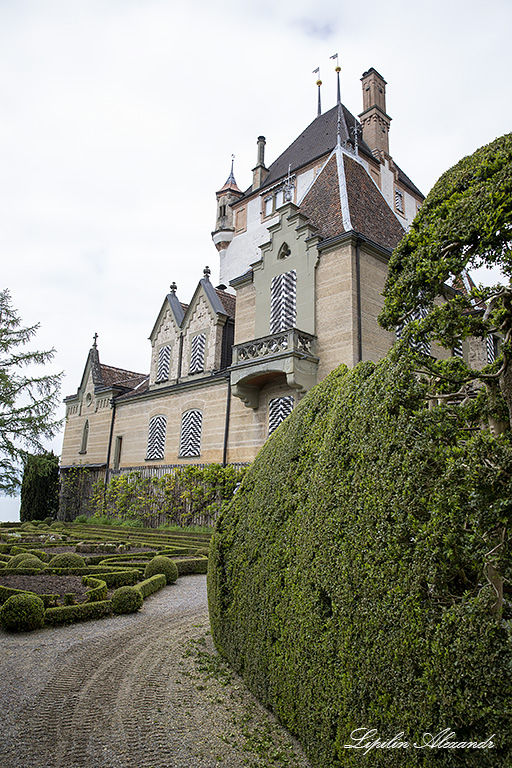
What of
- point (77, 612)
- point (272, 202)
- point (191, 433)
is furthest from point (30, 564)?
point (272, 202)

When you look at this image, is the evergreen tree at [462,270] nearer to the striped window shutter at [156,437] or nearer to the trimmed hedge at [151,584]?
the trimmed hedge at [151,584]

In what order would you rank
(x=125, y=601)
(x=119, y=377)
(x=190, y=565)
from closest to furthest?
1. (x=125, y=601)
2. (x=190, y=565)
3. (x=119, y=377)

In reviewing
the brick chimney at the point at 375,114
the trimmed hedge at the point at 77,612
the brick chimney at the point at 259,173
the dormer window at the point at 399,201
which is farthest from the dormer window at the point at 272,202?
the trimmed hedge at the point at 77,612

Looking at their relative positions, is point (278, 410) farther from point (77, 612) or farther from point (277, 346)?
point (77, 612)

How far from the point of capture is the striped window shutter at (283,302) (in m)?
22.0

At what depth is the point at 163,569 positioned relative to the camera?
1223 centimetres

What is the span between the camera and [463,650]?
2910mm

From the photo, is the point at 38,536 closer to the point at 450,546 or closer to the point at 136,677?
the point at 136,677

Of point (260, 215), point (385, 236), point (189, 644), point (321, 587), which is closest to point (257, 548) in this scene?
point (321, 587)

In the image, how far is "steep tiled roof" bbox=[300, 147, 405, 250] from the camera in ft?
71.7

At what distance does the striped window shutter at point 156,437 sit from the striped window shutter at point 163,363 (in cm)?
266

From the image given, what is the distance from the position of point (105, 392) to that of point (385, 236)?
2089 cm

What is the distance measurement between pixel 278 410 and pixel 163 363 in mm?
11660

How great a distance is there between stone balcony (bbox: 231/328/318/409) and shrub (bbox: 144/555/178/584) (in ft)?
30.2
